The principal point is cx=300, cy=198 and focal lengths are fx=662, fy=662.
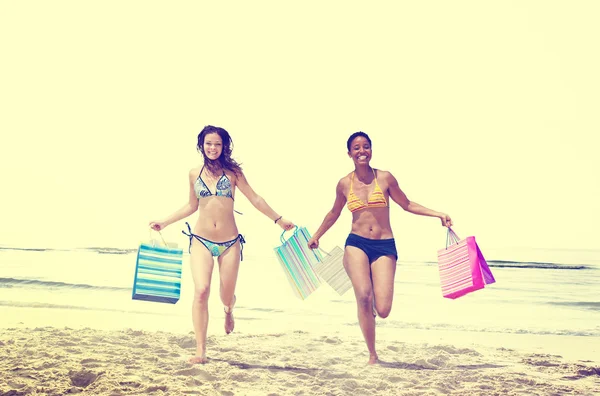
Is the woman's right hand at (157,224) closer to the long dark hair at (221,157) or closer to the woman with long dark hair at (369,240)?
the long dark hair at (221,157)

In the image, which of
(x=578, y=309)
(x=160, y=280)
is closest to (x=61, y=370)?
(x=160, y=280)

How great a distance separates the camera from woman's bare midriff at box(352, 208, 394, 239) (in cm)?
652

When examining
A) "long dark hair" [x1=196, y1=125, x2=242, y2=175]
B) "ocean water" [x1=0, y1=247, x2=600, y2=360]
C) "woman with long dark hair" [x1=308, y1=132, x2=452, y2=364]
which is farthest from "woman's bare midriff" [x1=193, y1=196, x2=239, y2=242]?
"ocean water" [x1=0, y1=247, x2=600, y2=360]

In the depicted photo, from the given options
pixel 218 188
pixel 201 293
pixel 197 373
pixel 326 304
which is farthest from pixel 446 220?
pixel 326 304

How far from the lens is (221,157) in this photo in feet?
21.8

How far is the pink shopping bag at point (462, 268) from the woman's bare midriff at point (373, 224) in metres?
0.74

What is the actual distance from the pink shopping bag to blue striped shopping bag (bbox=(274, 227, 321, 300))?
141cm

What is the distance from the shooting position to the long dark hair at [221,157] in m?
6.59

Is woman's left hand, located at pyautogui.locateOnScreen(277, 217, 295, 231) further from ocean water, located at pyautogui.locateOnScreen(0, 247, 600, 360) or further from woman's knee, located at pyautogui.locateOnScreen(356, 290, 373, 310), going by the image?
ocean water, located at pyautogui.locateOnScreen(0, 247, 600, 360)

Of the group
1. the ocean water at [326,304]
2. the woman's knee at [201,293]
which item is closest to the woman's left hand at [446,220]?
the woman's knee at [201,293]

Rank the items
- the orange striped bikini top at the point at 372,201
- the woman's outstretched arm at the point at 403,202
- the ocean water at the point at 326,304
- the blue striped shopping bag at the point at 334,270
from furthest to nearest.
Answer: the ocean water at the point at 326,304 → the blue striped shopping bag at the point at 334,270 → the woman's outstretched arm at the point at 403,202 → the orange striped bikini top at the point at 372,201

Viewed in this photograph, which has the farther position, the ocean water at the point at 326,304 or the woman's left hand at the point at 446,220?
the ocean water at the point at 326,304

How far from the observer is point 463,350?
8.13m

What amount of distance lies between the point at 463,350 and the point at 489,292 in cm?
Result: 842
